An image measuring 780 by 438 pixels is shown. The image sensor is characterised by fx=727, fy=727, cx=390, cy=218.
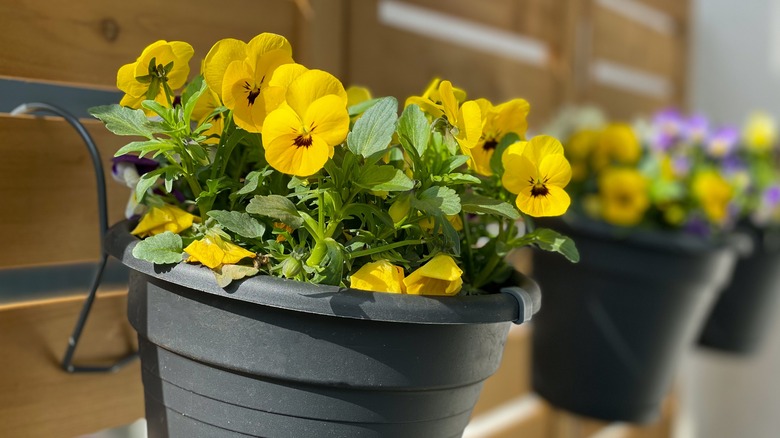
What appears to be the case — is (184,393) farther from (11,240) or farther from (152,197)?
(11,240)

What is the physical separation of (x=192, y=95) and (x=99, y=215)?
16 cm

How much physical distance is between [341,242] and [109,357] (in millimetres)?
346

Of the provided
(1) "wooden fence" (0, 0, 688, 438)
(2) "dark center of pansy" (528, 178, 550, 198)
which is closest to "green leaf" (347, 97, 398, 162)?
(2) "dark center of pansy" (528, 178, 550, 198)

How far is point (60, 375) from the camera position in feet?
2.24

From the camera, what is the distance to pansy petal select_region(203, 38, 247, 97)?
0.49m

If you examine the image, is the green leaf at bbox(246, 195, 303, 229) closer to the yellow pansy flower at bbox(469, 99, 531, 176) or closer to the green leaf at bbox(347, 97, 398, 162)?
the green leaf at bbox(347, 97, 398, 162)

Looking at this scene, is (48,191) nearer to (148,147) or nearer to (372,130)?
(148,147)

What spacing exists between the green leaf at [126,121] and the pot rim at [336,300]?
8 cm

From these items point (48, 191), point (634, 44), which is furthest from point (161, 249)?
point (634, 44)

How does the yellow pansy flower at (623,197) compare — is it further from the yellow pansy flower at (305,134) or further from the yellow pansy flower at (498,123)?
the yellow pansy flower at (305,134)

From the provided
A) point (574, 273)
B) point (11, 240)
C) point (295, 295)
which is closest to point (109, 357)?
point (11, 240)

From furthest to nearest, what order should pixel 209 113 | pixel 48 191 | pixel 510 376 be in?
pixel 510 376 → pixel 48 191 → pixel 209 113

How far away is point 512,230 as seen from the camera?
0.59 m

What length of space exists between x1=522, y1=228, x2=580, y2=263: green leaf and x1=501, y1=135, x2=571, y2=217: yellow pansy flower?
39mm
